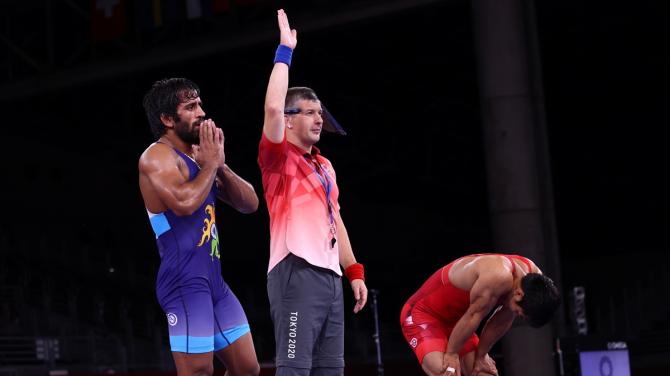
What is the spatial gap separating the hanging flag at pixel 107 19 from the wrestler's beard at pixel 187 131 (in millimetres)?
15245

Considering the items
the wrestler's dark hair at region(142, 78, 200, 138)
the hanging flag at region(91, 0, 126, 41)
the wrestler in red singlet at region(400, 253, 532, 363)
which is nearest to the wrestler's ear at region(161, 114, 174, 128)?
the wrestler's dark hair at region(142, 78, 200, 138)

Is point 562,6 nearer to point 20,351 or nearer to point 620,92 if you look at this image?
point 620,92

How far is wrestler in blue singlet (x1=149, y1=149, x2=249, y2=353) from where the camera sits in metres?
5.20

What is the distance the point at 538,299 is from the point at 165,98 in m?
2.93

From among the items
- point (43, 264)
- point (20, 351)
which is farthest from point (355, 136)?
point (20, 351)

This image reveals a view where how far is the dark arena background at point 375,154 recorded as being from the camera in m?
17.2

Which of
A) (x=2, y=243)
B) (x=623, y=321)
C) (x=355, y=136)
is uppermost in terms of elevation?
(x=355, y=136)

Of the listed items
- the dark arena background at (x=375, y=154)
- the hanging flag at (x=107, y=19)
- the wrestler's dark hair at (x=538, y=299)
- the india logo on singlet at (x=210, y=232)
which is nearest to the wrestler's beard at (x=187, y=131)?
the india logo on singlet at (x=210, y=232)

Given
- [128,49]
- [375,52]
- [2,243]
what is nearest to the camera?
[128,49]

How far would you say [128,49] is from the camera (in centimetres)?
2122

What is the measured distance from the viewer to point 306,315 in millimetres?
5387

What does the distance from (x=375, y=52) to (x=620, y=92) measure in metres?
9.07

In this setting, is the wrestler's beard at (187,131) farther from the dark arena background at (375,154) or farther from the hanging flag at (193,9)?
the hanging flag at (193,9)

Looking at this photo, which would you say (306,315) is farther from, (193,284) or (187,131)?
(187,131)
